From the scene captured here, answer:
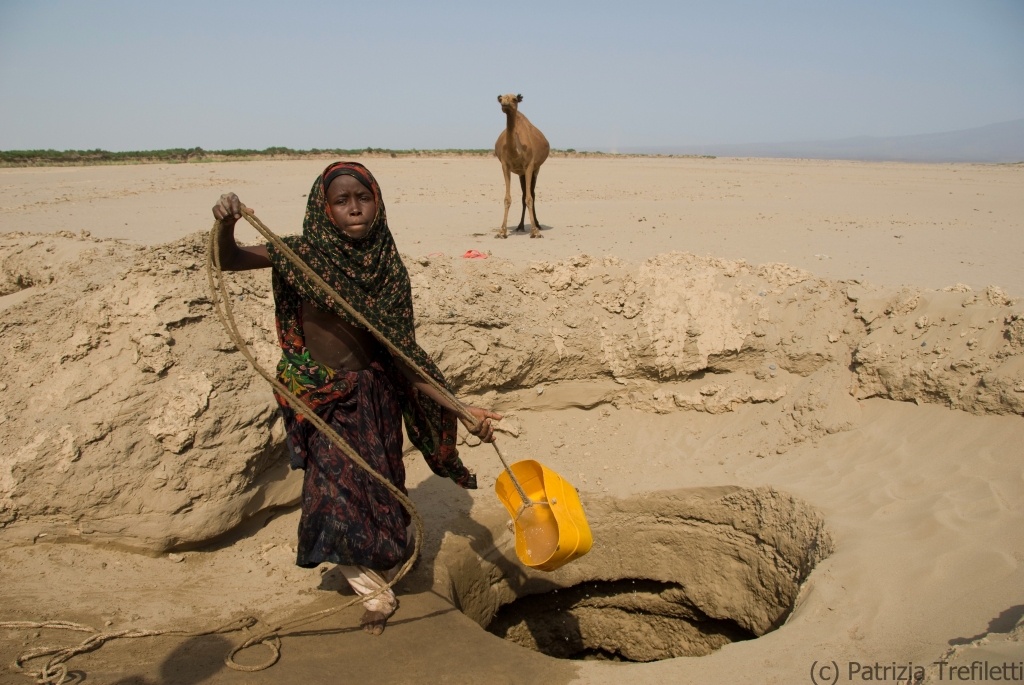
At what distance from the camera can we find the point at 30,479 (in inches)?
118

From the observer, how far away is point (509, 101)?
9.39m

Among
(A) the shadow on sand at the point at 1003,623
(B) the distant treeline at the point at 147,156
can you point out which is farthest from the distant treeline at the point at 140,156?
(A) the shadow on sand at the point at 1003,623

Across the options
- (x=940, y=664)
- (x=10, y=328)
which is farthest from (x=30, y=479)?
(x=940, y=664)

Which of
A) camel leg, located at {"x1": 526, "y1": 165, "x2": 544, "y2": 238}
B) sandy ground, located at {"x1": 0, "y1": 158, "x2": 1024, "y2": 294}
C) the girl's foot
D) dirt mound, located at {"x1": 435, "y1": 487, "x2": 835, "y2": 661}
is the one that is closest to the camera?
the girl's foot

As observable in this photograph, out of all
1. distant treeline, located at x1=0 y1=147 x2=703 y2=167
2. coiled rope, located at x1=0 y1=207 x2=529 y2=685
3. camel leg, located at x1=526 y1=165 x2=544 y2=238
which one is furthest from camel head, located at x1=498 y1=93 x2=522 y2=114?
distant treeline, located at x1=0 y1=147 x2=703 y2=167

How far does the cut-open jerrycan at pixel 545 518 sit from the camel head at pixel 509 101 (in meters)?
7.30

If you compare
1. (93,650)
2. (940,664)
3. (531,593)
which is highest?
(940,664)

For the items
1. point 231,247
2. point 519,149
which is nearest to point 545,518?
point 231,247

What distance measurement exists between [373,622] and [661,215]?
428 inches

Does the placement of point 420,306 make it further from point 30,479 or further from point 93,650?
point 93,650

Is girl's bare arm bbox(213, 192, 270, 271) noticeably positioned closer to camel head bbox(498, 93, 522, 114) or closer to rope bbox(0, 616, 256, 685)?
rope bbox(0, 616, 256, 685)

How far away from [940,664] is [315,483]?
232 centimetres

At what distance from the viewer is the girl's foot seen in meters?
2.78

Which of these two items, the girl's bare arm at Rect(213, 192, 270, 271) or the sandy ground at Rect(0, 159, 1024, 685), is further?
the sandy ground at Rect(0, 159, 1024, 685)
